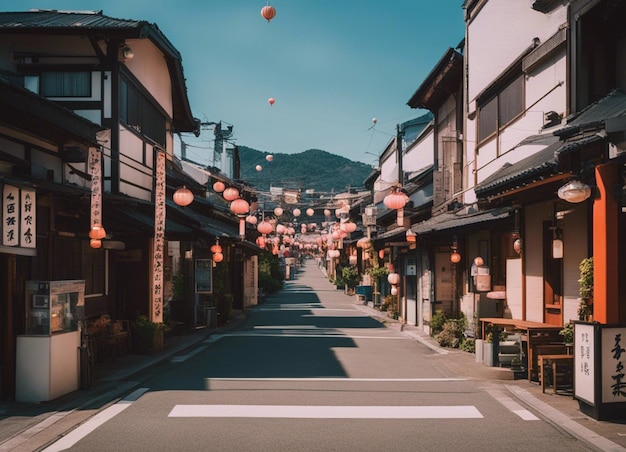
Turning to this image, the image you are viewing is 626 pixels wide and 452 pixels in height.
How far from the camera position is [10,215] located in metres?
10.9

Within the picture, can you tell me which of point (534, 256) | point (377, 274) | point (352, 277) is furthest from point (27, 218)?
point (352, 277)

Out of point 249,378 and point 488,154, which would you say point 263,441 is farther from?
point 488,154

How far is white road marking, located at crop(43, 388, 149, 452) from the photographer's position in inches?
337

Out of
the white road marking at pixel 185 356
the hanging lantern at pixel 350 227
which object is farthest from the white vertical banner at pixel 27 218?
the hanging lantern at pixel 350 227

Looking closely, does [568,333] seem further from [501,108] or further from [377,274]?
[377,274]

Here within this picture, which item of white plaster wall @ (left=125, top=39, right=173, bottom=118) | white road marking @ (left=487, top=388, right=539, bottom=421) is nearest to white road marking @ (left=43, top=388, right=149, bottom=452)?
white road marking @ (left=487, top=388, right=539, bottom=421)

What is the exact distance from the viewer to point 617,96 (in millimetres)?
11766

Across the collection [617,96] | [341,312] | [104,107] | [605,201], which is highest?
[104,107]

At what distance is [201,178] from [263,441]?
38.0 meters

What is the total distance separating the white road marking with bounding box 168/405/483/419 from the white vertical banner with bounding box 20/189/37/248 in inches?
156

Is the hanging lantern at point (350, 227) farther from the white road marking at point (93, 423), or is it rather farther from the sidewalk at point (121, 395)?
the white road marking at point (93, 423)

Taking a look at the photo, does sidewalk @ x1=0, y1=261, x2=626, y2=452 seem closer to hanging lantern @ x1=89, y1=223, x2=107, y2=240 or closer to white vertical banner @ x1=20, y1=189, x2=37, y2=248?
white vertical banner @ x1=20, y1=189, x2=37, y2=248

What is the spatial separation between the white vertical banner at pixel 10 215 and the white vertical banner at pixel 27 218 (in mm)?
116

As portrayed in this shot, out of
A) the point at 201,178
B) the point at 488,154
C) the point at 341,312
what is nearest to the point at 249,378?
the point at 488,154
